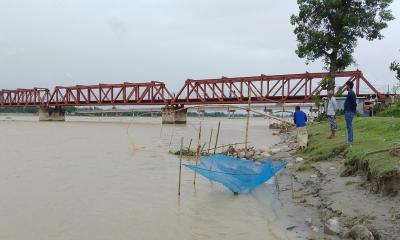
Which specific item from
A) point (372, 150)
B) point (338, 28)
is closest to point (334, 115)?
point (372, 150)

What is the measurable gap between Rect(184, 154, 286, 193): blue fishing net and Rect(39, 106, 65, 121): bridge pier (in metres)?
83.6

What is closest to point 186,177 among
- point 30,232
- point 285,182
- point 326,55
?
point 285,182

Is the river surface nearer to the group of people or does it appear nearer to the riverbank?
the riverbank

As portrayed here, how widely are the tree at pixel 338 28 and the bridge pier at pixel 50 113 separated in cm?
6832

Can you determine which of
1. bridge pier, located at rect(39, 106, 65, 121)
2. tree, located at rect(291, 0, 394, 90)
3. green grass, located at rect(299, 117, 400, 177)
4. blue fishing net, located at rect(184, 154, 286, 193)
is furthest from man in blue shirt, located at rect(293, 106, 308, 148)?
bridge pier, located at rect(39, 106, 65, 121)

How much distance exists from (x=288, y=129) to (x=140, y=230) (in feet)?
101

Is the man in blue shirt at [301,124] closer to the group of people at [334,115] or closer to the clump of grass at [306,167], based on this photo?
the group of people at [334,115]

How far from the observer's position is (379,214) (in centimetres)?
706

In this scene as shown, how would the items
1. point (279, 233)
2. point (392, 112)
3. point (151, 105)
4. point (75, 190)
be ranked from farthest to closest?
point (151, 105)
point (392, 112)
point (75, 190)
point (279, 233)

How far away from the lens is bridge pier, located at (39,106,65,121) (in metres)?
88.8

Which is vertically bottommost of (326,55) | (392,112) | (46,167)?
(46,167)

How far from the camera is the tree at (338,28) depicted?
31.9 meters

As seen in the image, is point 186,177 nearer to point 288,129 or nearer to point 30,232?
point 30,232

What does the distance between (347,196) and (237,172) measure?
3.13 m
